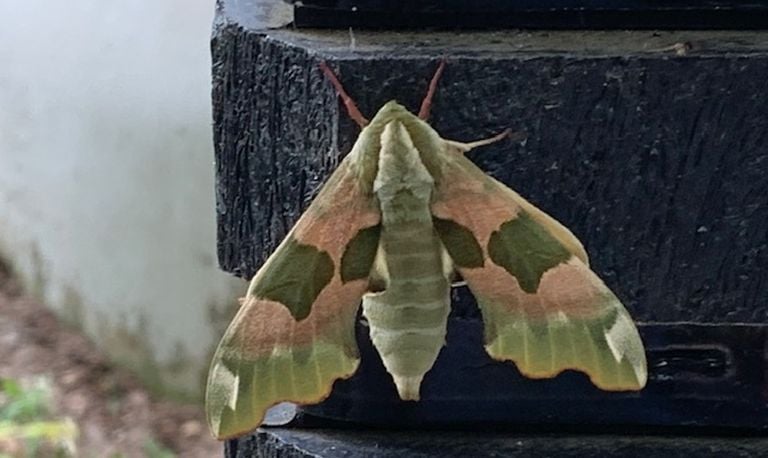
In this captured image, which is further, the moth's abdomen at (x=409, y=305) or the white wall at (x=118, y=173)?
the white wall at (x=118, y=173)

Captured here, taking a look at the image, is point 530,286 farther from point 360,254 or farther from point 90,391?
point 90,391

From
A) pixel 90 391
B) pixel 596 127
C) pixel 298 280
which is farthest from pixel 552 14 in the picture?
pixel 90 391

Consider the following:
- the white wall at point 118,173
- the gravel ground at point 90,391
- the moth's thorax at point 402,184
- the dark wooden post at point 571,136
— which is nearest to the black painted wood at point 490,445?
the dark wooden post at point 571,136

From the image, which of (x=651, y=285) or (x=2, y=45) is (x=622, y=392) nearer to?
(x=651, y=285)

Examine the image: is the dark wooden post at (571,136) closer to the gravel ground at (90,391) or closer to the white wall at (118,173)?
the white wall at (118,173)

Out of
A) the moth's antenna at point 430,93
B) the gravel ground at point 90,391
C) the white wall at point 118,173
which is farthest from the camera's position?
the gravel ground at point 90,391

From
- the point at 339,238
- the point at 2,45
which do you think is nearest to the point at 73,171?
the point at 2,45

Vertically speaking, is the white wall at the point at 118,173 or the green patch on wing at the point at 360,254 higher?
the green patch on wing at the point at 360,254
